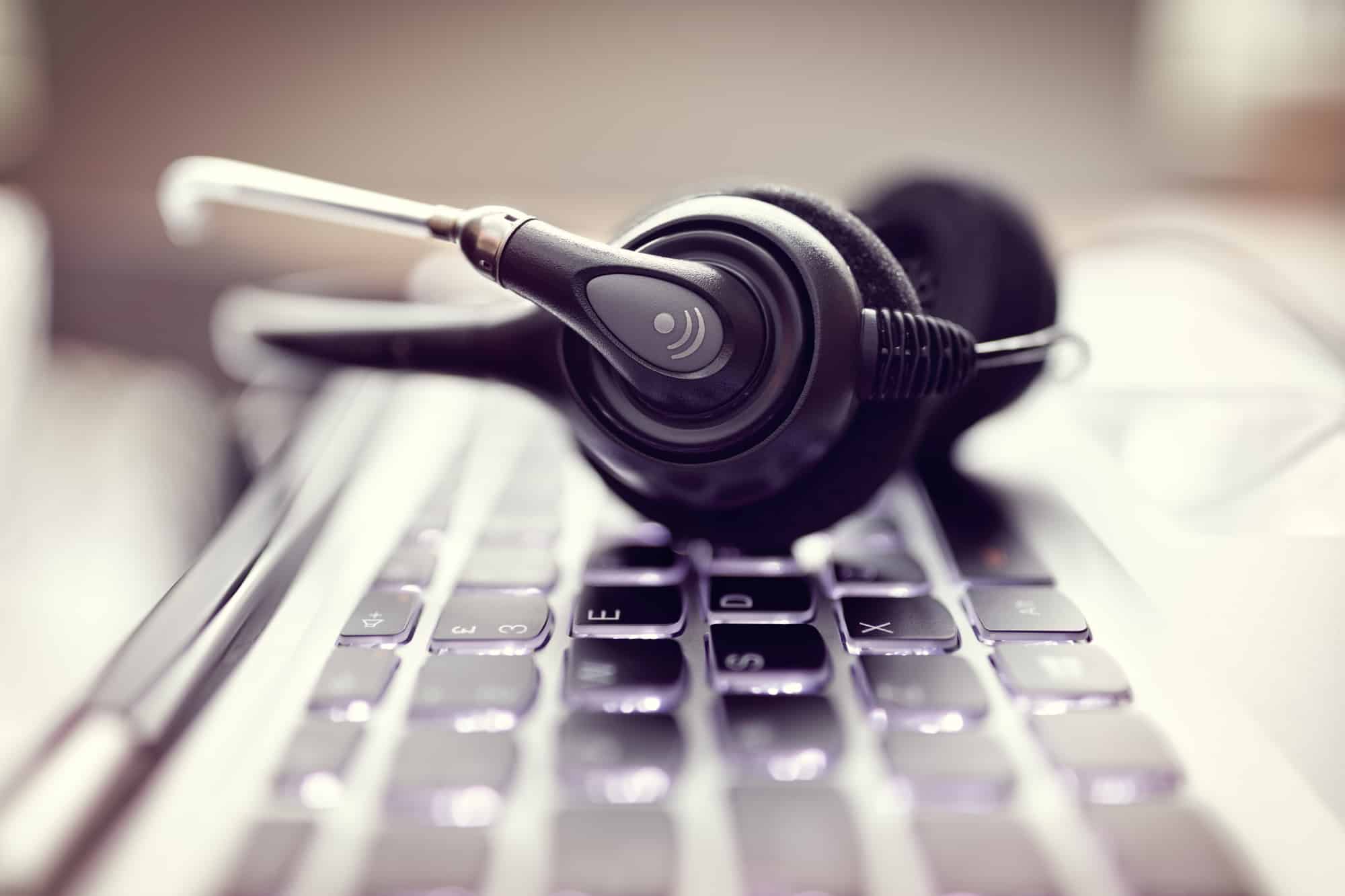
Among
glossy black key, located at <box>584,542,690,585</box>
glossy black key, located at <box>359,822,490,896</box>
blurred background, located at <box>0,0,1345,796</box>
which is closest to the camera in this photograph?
glossy black key, located at <box>359,822,490,896</box>

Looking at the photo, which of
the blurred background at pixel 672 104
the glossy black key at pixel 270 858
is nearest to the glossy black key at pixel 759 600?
the glossy black key at pixel 270 858

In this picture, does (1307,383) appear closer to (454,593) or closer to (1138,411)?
(1138,411)

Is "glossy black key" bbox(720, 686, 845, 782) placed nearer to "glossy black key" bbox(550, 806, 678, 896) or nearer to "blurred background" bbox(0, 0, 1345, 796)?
"glossy black key" bbox(550, 806, 678, 896)

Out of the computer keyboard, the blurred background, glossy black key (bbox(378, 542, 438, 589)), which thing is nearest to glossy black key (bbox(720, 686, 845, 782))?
the computer keyboard

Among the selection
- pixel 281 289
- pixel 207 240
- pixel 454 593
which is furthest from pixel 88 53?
pixel 454 593

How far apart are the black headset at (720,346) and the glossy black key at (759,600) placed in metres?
0.01

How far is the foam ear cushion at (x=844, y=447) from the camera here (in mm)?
279

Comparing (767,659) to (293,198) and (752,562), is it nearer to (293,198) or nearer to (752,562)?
(752,562)

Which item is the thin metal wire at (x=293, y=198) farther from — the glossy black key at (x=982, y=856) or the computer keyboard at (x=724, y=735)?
the glossy black key at (x=982, y=856)

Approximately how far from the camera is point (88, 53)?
2.39ft

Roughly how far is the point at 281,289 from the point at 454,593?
350mm

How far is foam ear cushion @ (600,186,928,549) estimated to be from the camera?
279 mm

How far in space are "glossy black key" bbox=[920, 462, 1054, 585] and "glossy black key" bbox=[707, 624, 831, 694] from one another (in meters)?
0.07

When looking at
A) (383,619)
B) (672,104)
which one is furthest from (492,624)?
(672,104)
